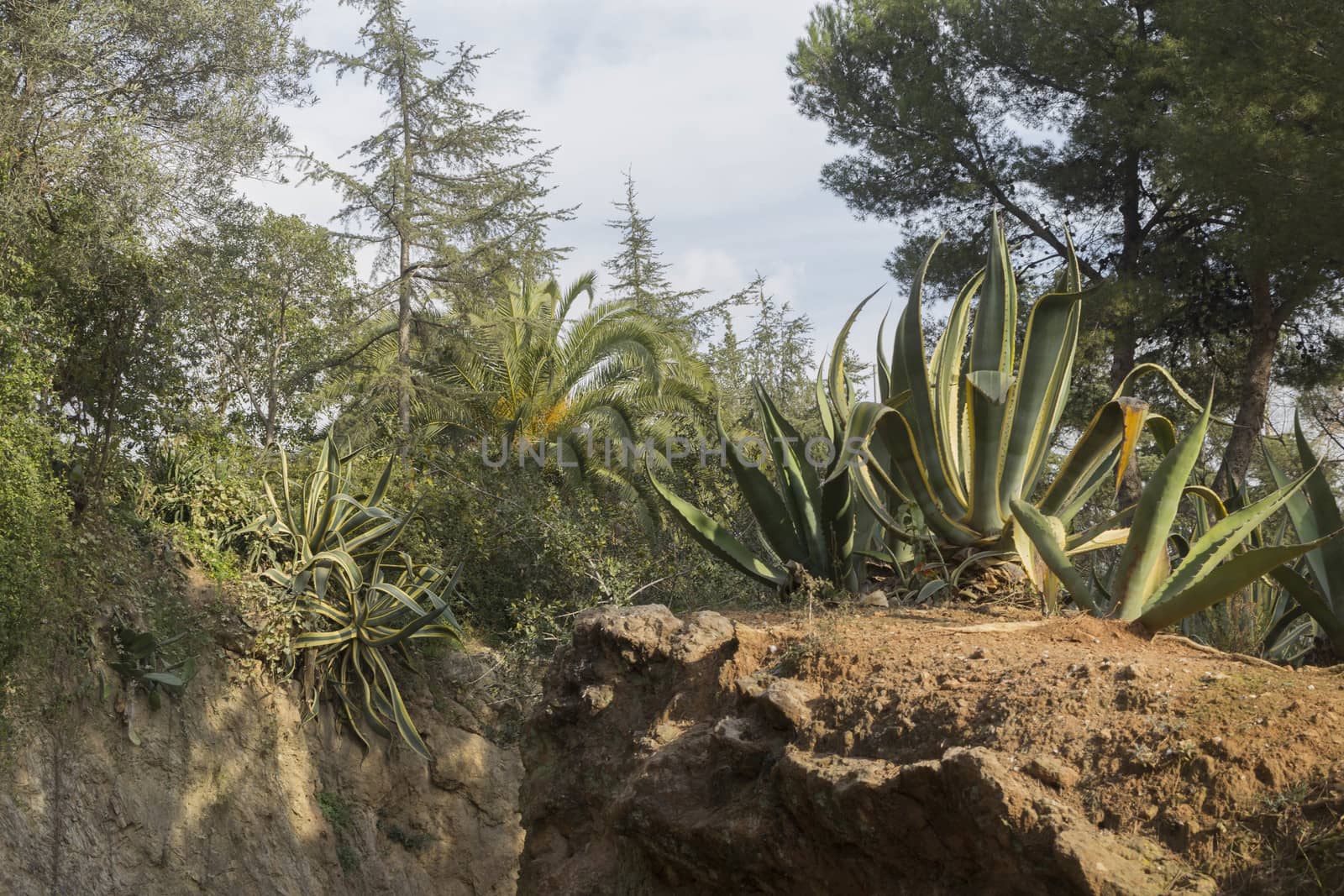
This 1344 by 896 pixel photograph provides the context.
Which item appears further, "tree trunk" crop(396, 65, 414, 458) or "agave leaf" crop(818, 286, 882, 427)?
"tree trunk" crop(396, 65, 414, 458)

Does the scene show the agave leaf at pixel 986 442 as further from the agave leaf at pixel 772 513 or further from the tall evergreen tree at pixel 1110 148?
the tall evergreen tree at pixel 1110 148

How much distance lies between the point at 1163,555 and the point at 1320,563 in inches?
33.3

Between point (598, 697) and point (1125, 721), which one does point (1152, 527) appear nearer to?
point (1125, 721)

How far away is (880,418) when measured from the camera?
4770mm

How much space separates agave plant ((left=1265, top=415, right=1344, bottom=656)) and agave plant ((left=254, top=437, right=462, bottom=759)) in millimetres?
6840

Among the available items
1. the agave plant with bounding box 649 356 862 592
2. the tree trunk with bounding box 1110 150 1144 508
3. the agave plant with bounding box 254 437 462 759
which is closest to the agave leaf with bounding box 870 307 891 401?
the agave plant with bounding box 649 356 862 592

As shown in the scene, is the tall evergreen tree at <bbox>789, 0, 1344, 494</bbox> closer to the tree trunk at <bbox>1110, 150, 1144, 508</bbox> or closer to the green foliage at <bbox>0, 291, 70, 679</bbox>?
the tree trunk at <bbox>1110, 150, 1144, 508</bbox>

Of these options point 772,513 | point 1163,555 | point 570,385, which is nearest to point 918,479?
point 772,513

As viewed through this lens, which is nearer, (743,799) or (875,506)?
(743,799)

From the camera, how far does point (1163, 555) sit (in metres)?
4.11

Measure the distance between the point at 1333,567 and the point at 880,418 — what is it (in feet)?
6.03

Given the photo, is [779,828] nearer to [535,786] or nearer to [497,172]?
[535,786]

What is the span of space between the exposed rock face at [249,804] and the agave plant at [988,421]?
250 inches

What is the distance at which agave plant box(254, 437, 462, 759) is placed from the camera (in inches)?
395
